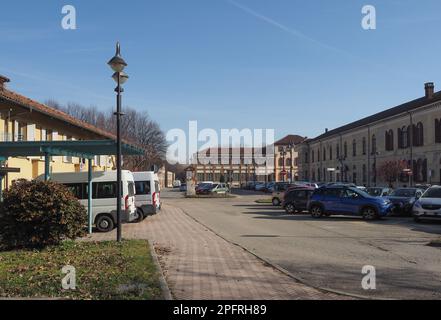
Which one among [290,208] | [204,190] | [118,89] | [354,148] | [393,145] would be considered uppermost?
[354,148]

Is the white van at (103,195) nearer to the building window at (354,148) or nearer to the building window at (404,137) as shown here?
the building window at (404,137)

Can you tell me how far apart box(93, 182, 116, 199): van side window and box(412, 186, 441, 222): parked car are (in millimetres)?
12442

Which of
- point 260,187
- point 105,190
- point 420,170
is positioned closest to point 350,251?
point 105,190

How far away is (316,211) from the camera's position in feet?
80.4

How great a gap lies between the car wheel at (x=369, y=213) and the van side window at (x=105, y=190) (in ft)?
36.4

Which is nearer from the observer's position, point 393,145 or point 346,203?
point 346,203

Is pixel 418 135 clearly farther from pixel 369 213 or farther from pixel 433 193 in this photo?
pixel 369 213

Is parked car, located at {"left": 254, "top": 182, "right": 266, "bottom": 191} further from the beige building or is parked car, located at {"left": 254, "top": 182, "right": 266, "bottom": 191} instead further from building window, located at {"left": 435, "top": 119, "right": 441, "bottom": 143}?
building window, located at {"left": 435, "top": 119, "right": 441, "bottom": 143}

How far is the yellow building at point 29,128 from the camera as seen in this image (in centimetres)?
2328

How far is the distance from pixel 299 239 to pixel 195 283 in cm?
777

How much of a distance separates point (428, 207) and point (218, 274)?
1456cm

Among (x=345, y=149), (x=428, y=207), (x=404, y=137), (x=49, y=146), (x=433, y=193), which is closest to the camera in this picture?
(x=49, y=146)

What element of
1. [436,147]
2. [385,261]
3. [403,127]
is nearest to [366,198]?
[385,261]

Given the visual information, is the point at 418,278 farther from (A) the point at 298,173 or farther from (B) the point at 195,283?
(A) the point at 298,173
